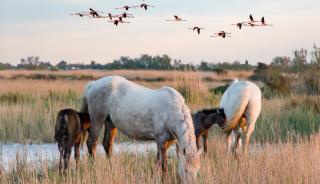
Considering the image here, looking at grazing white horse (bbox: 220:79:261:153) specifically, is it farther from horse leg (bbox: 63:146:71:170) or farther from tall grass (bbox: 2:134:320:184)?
horse leg (bbox: 63:146:71:170)

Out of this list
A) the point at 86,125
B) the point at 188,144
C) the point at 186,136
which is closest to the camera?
the point at 188,144

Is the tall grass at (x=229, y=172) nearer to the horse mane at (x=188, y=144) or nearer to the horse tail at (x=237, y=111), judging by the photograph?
the horse mane at (x=188, y=144)

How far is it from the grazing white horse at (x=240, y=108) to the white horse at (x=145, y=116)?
75.2 inches

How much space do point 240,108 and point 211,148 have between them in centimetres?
92

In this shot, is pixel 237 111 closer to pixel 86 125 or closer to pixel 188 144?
pixel 86 125

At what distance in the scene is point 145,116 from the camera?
27.0ft

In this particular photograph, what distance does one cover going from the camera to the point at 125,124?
857 centimetres

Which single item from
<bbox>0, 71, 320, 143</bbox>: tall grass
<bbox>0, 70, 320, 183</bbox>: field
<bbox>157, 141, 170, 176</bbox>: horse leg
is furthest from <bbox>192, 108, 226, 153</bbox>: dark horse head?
<bbox>157, 141, 170, 176</bbox>: horse leg

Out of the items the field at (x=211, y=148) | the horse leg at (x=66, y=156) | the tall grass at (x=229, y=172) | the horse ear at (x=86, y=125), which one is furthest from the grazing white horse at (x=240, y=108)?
the horse leg at (x=66, y=156)

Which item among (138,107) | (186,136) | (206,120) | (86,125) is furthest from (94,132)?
(186,136)

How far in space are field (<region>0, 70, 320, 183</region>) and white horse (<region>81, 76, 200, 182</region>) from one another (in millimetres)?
318

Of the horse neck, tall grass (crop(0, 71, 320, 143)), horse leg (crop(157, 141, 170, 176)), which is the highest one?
the horse neck

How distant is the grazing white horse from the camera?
9.96m

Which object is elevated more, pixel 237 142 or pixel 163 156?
pixel 163 156
